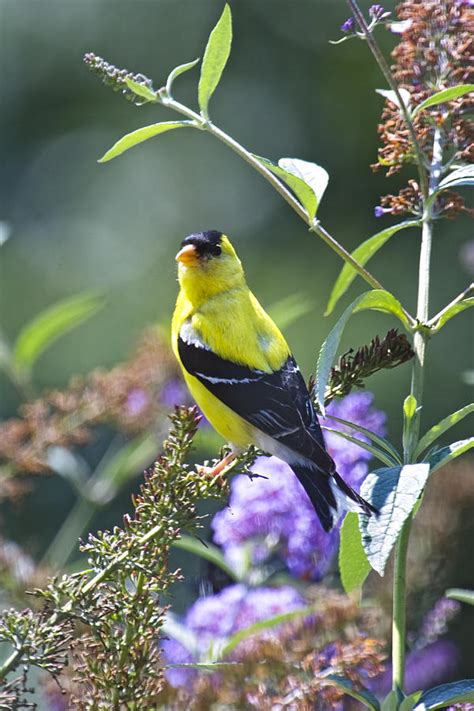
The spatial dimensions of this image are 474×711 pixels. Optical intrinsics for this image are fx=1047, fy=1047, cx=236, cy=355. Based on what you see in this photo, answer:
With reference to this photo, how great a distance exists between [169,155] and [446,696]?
8030 mm

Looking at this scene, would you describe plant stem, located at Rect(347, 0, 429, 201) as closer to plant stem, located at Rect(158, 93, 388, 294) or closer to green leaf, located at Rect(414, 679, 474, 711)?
plant stem, located at Rect(158, 93, 388, 294)

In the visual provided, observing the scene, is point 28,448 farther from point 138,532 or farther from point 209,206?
point 209,206

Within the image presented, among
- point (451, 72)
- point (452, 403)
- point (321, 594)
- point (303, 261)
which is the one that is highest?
point (303, 261)

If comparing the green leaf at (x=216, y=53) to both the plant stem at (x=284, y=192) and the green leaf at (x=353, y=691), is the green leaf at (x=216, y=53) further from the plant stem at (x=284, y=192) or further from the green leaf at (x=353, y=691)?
the green leaf at (x=353, y=691)

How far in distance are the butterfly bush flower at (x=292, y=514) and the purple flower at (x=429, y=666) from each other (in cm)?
17

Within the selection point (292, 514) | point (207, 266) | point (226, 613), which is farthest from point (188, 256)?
→ point (226, 613)

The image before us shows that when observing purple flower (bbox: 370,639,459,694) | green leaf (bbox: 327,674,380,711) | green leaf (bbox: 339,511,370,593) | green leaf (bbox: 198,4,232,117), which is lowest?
green leaf (bbox: 327,674,380,711)

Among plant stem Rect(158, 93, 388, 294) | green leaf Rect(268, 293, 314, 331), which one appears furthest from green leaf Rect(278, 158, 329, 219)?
green leaf Rect(268, 293, 314, 331)

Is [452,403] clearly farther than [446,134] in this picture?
Yes

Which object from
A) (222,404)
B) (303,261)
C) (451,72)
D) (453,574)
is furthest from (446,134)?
(303,261)

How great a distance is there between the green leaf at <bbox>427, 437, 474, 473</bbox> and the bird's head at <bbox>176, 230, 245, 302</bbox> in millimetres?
1225

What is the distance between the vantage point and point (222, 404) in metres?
1.79

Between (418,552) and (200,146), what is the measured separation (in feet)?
23.9

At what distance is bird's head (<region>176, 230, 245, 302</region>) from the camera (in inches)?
83.3
